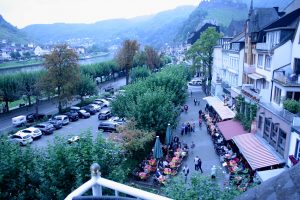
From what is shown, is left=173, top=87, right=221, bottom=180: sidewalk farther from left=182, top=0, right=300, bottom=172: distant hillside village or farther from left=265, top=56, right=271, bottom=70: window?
left=265, top=56, right=271, bottom=70: window

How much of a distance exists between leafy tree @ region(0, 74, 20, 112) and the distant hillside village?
33755 mm

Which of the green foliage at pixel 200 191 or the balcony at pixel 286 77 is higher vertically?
the balcony at pixel 286 77

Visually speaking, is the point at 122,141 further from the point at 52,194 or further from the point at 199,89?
the point at 199,89

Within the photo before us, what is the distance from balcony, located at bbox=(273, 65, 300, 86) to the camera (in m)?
21.8

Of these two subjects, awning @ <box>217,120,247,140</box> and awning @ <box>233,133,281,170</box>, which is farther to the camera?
awning @ <box>217,120,247,140</box>

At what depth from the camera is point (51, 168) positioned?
9641mm

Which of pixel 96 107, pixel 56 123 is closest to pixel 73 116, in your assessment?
pixel 56 123

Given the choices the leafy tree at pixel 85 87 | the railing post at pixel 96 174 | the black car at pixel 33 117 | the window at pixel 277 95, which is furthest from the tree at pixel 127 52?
the railing post at pixel 96 174

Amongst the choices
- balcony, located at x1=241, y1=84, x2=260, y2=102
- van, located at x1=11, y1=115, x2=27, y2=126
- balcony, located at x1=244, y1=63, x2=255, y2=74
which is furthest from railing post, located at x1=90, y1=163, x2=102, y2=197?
van, located at x1=11, y1=115, x2=27, y2=126

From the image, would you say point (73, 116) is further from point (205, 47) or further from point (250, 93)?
point (205, 47)

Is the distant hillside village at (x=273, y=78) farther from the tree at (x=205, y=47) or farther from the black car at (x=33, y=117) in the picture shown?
the black car at (x=33, y=117)

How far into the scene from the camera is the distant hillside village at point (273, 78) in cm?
1945

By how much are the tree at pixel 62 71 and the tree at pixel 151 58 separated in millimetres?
38903

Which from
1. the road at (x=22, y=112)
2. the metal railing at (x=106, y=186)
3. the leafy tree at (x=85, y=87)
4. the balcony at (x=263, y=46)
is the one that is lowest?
the road at (x=22, y=112)
